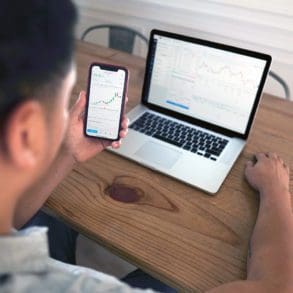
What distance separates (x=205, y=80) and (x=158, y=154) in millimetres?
230

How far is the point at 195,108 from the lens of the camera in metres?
1.00

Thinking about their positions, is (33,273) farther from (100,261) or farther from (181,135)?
(100,261)

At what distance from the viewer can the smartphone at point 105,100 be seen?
80 cm

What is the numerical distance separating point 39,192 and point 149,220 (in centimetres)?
22

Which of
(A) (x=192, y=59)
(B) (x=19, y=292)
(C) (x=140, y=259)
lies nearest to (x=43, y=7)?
(B) (x=19, y=292)

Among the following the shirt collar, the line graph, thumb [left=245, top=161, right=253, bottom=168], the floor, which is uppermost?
the line graph

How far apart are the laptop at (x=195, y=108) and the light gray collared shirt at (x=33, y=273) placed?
410mm

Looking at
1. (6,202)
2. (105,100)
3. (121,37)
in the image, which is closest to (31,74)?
(6,202)

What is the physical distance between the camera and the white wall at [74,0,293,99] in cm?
160

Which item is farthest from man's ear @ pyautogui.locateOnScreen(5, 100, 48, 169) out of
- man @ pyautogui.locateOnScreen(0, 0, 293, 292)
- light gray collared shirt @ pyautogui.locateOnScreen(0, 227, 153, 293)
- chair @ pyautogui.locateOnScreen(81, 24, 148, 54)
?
chair @ pyautogui.locateOnScreen(81, 24, 148, 54)

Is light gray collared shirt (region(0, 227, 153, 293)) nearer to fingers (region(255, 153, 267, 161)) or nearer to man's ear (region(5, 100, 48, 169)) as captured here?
man's ear (region(5, 100, 48, 169))

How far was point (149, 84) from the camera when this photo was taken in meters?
1.05

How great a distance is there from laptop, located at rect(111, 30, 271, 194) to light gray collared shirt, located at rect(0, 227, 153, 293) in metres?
0.41

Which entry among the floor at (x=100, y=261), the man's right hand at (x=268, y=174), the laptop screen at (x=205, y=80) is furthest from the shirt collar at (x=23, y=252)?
the floor at (x=100, y=261)
